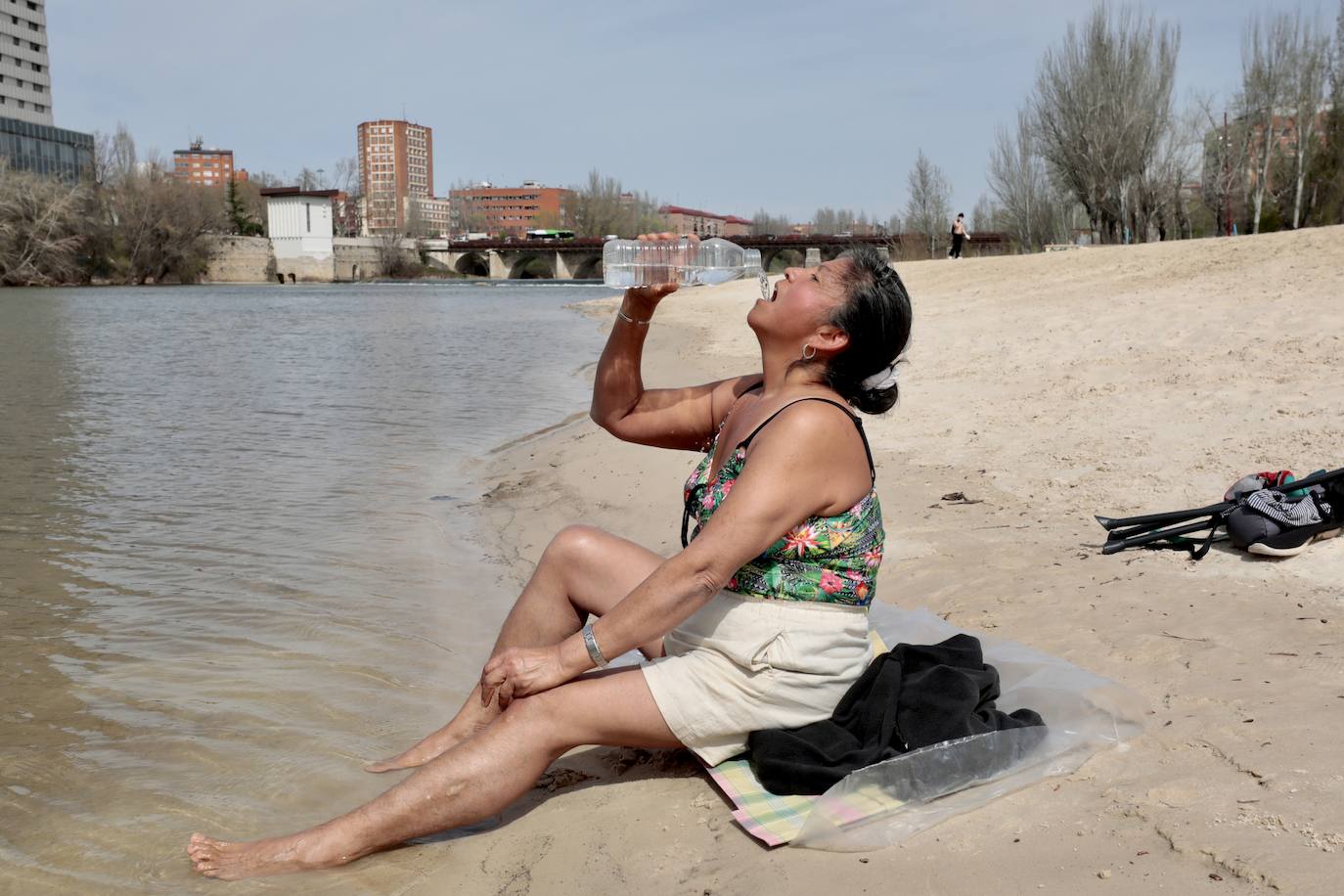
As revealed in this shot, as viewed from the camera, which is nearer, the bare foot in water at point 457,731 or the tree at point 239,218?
the bare foot in water at point 457,731

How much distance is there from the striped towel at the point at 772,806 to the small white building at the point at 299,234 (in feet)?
301

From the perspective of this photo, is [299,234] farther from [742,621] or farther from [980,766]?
[980,766]

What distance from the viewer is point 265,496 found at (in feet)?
23.4

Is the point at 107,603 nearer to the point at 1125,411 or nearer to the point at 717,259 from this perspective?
the point at 717,259

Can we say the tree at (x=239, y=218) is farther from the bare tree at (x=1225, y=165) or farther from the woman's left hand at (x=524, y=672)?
the woman's left hand at (x=524, y=672)

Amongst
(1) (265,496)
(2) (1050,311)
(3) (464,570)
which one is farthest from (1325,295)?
(1) (265,496)

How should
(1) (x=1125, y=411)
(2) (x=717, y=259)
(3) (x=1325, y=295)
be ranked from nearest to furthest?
1. (2) (x=717, y=259)
2. (1) (x=1125, y=411)
3. (3) (x=1325, y=295)

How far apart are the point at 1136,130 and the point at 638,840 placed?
118ft

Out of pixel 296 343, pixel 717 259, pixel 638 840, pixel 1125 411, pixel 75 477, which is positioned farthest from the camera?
pixel 296 343

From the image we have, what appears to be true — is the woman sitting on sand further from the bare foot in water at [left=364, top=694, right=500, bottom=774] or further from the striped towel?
the bare foot in water at [left=364, top=694, right=500, bottom=774]

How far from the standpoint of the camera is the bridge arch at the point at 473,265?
322 ft

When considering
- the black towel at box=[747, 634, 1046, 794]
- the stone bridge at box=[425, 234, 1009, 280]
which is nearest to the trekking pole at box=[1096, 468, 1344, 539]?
the black towel at box=[747, 634, 1046, 794]

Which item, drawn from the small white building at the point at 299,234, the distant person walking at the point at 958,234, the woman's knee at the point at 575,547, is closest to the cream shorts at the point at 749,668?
the woman's knee at the point at 575,547

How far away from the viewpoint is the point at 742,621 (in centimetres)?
239
